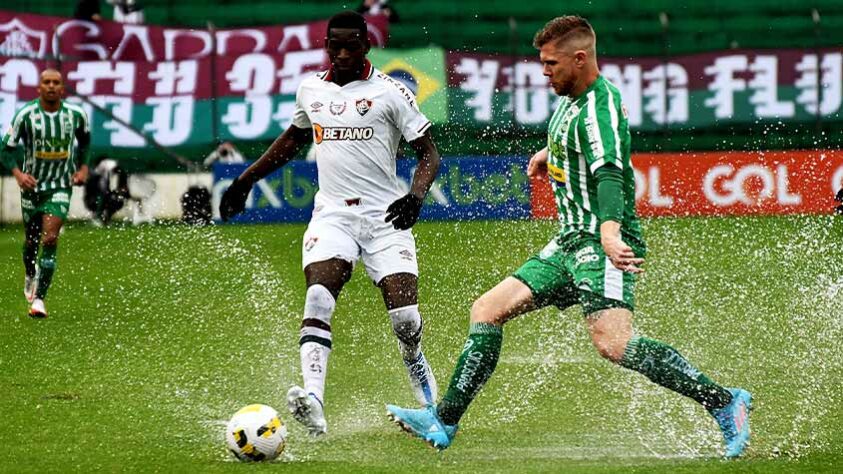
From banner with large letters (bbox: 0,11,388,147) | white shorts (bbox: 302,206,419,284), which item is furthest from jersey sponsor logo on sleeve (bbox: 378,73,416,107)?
banner with large letters (bbox: 0,11,388,147)

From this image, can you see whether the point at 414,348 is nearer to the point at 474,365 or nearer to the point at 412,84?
the point at 474,365

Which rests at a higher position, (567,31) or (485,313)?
(567,31)

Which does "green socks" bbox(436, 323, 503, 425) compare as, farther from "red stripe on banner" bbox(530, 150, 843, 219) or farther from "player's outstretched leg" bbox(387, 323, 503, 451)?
"red stripe on banner" bbox(530, 150, 843, 219)

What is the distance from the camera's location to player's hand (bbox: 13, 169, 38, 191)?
13.3 metres

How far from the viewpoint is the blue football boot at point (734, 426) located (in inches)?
283

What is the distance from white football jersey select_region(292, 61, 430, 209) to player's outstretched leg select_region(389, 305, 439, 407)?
0.61 metres

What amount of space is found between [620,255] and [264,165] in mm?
2499

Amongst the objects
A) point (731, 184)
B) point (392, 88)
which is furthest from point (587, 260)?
point (731, 184)

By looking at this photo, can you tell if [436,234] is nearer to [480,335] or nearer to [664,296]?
[664,296]

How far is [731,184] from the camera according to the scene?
2019 centimetres

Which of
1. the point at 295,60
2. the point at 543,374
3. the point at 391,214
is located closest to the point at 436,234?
the point at 295,60

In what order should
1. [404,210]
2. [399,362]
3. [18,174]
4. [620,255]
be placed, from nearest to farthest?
1. [620,255]
2. [404,210]
3. [399,362]
4. [18,174]

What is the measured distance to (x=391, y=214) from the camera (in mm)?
7840

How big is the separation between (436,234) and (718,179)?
4175 millimetres
